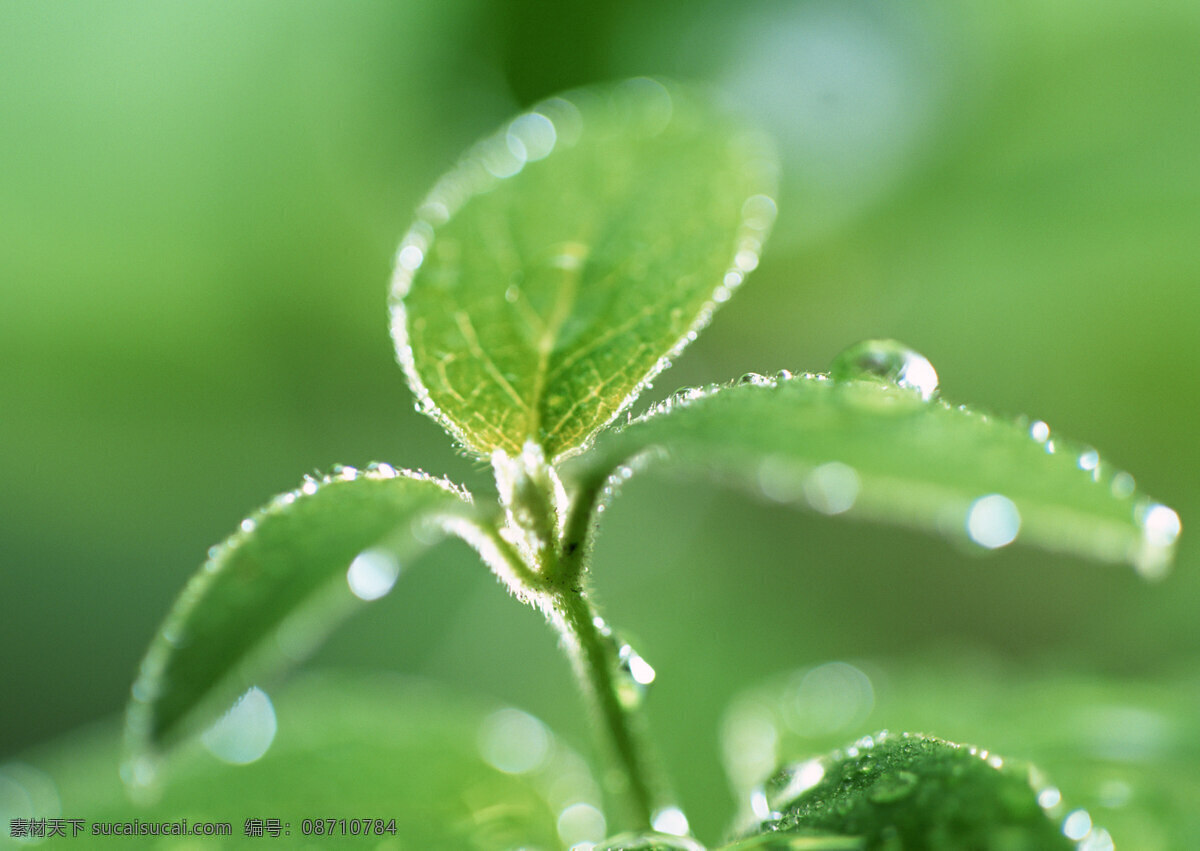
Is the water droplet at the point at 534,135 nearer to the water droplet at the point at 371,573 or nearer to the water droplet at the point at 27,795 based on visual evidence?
the water droplet at the point at 371,573

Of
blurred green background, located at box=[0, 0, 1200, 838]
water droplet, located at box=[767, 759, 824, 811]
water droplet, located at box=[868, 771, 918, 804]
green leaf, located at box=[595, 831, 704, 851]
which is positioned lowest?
water droplet, located at box=[868, 771, 918, 804]

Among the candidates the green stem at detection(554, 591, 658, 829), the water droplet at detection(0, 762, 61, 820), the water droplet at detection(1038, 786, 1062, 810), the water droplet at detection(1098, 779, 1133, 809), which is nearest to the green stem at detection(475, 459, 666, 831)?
the green stem at detection(554, 591, 658, 829)

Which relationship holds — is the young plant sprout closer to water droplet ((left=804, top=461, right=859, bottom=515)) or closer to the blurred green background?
water droplet ((left=804, top=461, right=859, bottom=515))

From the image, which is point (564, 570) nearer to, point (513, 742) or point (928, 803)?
point (928, 803)

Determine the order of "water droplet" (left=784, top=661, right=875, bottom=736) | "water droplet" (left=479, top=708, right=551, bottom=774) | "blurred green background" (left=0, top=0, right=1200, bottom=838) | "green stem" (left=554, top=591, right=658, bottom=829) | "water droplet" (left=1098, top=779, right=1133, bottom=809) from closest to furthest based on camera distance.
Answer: "green stem" (left=554, top=591, right=658, bottom=829) → "water droplet" (left=1098, top=779, right=1133, bottom=809) → "water droplet" (left=479, top=708, right=551, bottom=774) → "water droplet" (left=784, top=661, right=875, bottom=736) → "blurred green background" (left=0, top=0, right=1200, bottom=838)

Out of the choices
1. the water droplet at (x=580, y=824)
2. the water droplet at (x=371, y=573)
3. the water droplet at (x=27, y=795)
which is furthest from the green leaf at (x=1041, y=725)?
the water droplet at (x=27, y=795)

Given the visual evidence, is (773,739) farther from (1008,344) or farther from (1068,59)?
(1068,59)

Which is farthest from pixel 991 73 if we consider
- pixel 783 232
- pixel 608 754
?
pixel 608 754
